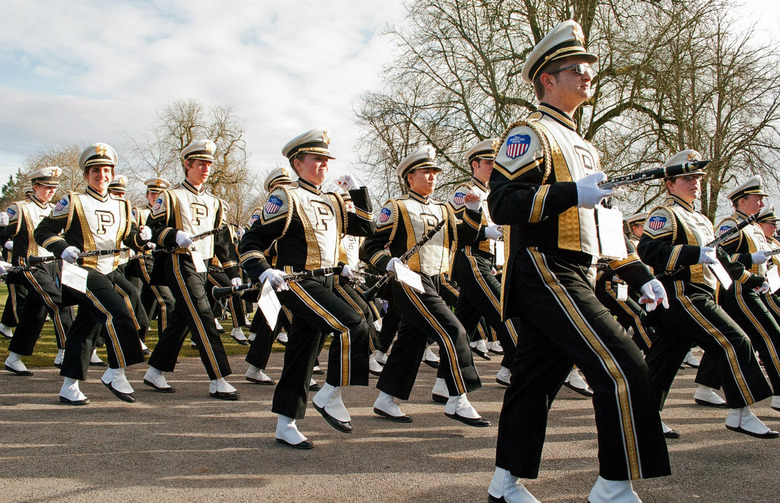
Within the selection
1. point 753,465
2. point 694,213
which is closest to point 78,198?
point 694,213

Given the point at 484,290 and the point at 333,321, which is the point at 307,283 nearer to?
the point at 333,321

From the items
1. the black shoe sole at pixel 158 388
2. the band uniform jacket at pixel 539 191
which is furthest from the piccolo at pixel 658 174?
the black shoe sole at pixel 158 388

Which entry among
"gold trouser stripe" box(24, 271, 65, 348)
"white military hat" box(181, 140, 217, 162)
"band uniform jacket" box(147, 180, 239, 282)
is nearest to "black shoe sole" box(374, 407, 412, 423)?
"band uniform jacket" box(147, 180, 239, 282)

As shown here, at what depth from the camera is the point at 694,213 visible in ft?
16.6

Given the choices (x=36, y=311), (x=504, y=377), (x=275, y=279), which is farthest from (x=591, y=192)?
(x=36, y=311)

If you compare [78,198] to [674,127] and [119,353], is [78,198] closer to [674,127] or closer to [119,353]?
[119,353]

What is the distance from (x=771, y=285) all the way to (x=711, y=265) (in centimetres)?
200

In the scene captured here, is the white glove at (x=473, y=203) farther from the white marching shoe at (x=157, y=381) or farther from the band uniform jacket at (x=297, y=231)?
the white marching shoe at (x=157, y=381)

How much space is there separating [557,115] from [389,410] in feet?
9.11

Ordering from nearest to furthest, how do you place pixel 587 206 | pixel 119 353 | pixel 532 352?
pixel 587 206 < pixel 532 352 < pixel 119 353

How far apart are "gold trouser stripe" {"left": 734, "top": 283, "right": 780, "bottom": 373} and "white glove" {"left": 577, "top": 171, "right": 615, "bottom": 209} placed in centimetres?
350

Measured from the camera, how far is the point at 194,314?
5770mm

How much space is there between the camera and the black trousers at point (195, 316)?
18.8 feet

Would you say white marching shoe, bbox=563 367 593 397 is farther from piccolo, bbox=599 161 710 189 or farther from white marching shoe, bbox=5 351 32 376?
white marching shoe, bbox=5 351 32 376
